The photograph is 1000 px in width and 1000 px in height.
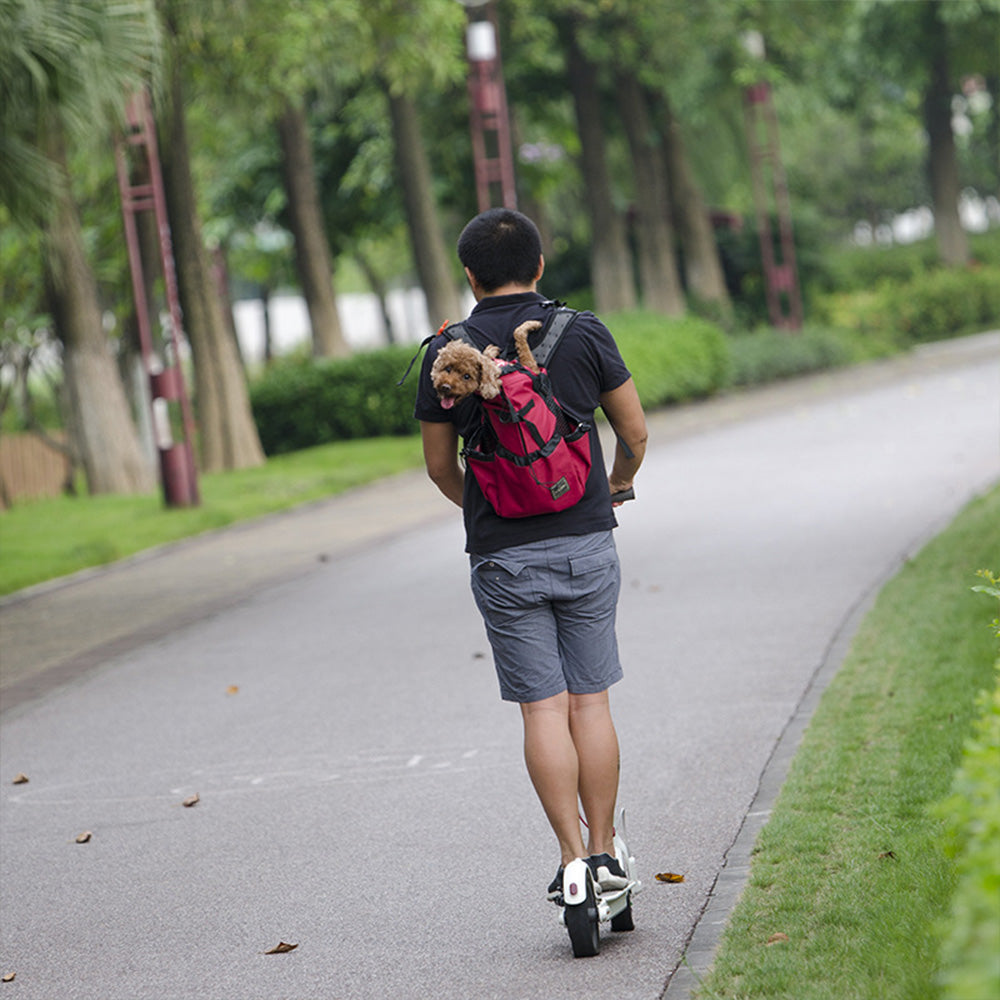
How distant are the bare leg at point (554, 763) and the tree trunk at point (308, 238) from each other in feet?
75.3

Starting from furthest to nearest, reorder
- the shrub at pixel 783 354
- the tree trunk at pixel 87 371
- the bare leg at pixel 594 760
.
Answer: the shrub at pixel 783 354 < the tree trunk at pixel 87 371 < the bare leg at pixel 594 760

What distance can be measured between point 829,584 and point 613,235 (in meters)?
22.9

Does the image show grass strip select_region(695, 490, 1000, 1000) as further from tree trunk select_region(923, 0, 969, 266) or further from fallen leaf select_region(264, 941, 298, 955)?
tree trunk select_region(923, 0, 969, 266)

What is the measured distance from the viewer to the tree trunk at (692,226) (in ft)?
120

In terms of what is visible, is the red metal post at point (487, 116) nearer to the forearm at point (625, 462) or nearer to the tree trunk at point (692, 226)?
the tree trunk at point (692, 226)

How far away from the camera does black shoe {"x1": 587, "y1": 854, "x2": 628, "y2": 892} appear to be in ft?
15.2

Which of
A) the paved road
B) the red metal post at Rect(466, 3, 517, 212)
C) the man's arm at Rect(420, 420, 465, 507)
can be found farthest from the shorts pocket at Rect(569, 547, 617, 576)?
the red metal post at Rect(466, 3, 517, 212)

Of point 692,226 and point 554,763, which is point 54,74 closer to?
point 554,763

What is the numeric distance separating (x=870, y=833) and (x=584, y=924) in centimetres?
123

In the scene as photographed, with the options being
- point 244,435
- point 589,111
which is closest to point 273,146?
point 589,111

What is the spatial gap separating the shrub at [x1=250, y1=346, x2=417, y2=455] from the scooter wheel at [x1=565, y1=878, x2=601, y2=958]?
21077mm

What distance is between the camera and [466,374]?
4449 mm

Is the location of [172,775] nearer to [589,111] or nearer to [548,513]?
[548,513]

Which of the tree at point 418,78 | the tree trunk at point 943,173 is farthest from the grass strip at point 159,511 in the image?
the tree trunk at point 943,173
